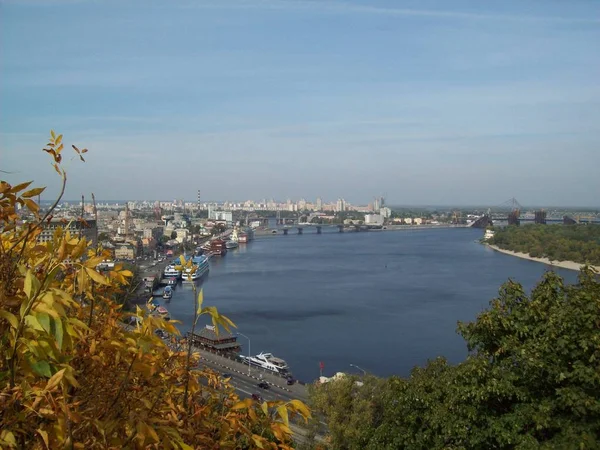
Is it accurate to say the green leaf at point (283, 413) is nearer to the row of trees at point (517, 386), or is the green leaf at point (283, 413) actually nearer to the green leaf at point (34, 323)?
the green leaf at point (34, 323)

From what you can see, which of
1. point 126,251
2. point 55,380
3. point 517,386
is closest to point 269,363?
point 517,386

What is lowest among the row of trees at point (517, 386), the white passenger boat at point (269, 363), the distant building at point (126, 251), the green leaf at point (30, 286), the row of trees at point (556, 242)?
the white passenger boat at point (269, 363)

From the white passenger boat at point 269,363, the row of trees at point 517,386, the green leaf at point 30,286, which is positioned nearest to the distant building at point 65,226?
the green leaf at point 30,286

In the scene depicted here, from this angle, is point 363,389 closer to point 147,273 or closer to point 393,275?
point 393,275

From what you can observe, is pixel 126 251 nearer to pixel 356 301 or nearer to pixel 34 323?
pixel 356 301

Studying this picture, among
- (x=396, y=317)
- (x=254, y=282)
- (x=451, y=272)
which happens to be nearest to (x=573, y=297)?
(x=396, y=317)

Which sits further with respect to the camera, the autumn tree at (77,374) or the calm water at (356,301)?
the calm water at (356,301)

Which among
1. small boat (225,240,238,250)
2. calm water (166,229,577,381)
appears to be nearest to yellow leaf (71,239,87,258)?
calm water (166,229,577,381)
